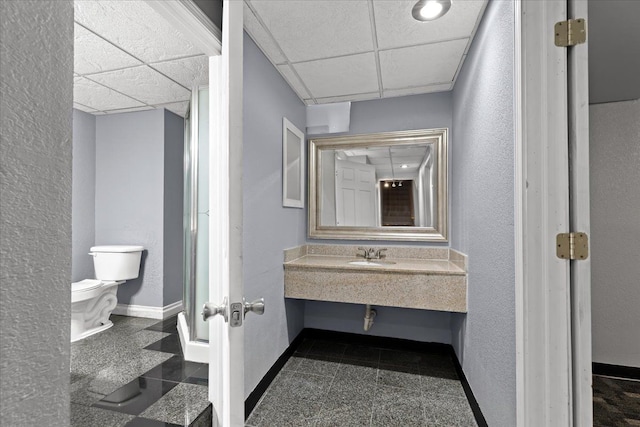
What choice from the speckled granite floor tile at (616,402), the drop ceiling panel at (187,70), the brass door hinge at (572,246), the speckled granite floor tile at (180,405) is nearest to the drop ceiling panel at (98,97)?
the drop ceiling panel at (187,70)

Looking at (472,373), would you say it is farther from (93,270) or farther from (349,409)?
(93,270)

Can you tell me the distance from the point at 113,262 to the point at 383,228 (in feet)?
8.11

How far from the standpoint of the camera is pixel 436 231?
245 cm

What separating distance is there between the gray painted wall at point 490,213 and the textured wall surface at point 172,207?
8.75ft

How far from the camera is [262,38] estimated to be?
1.72 m

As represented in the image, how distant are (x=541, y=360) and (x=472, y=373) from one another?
0.85 meters

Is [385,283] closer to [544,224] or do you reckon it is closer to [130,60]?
[544,224]

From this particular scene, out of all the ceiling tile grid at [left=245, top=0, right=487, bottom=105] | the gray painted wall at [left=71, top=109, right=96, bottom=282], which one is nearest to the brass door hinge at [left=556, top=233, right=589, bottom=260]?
the ceiling tile grid at [left=245, top=0, right=487, bottom=105]

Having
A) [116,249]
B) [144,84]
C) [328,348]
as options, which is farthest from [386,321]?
[144,84]

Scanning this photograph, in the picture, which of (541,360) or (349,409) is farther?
(349,409)

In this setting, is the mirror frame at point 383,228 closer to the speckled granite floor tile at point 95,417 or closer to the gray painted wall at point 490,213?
the gray painted wall at point 490,213

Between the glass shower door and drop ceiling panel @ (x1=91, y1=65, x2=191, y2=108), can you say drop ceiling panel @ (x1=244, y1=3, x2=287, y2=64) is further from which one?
drop ceiling panel @ (x1=91, y1=65, x2=191, y2=108)

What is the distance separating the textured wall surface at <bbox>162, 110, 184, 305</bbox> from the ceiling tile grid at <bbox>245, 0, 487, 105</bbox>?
1.50 m

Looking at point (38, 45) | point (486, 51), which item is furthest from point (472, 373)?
point (38, 45)
